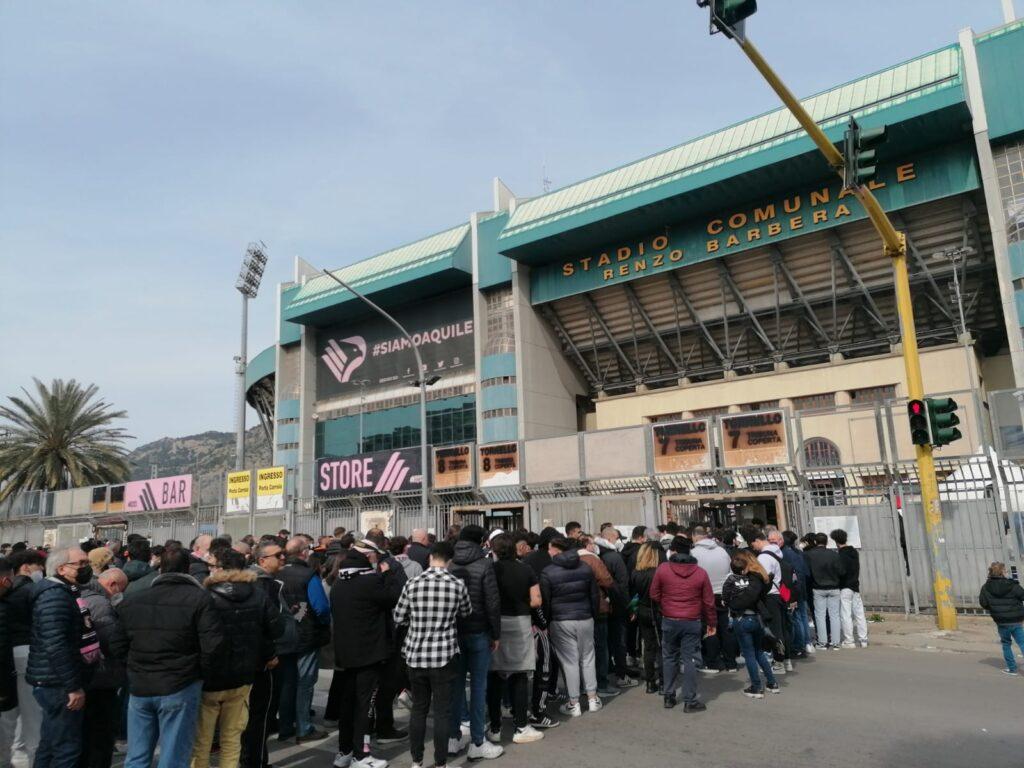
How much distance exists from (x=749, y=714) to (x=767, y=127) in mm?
21375

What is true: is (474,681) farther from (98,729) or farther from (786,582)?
(786,582)

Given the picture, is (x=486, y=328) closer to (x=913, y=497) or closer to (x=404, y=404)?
(x=404, y=404)

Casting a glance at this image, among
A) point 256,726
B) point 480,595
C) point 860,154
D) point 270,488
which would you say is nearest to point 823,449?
point 860,154

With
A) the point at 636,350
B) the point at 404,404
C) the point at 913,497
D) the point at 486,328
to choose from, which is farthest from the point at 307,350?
the point at 913,497

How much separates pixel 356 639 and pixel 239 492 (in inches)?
852

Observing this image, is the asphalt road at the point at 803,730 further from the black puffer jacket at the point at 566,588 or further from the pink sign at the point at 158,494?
the pink sign at the point at 158,494

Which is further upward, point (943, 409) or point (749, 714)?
point (943, 409)

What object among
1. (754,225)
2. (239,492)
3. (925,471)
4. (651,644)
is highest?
(754,225)

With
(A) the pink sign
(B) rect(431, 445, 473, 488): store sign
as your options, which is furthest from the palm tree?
(B) rect(431, 445, 473, 488): store sign

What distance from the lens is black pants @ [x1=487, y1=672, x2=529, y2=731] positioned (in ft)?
21.0

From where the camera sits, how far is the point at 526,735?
6.32m

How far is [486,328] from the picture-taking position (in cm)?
3162

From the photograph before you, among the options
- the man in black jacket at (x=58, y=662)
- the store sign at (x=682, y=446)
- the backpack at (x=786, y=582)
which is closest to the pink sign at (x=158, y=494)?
the store sign at (x=682, y=446)

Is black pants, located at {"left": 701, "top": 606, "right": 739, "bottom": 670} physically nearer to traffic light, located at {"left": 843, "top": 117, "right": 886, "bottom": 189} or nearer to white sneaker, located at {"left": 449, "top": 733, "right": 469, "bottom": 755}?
white sneaker, located at {"left": 449, "top": 733, "right": 469, "bottom": 755}
